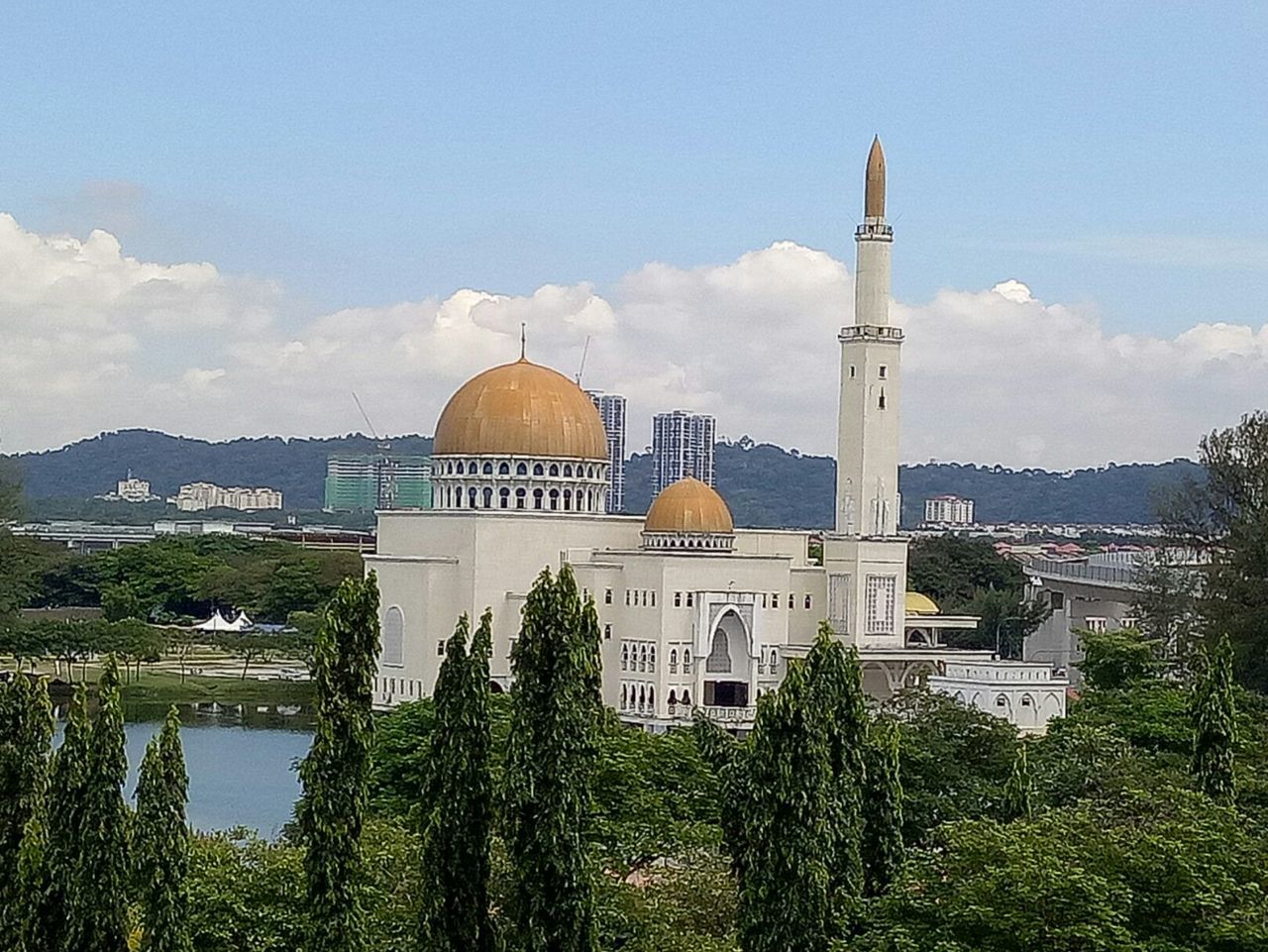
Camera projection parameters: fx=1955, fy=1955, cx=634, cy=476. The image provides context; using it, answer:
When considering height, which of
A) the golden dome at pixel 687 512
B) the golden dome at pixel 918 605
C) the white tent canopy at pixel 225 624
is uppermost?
the golden dome at pixel 687 512

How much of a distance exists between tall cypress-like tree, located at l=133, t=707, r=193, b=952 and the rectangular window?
3430 cm

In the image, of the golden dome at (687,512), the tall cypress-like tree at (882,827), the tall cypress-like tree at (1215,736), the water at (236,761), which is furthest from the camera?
the golden dome at (687,512)

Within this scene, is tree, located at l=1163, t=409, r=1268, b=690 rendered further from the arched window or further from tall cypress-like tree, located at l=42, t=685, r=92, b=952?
tall cypress-like tree, located at l=42, t=685, r=92, b=952

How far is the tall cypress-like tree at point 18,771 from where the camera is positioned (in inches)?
771

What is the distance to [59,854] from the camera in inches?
766

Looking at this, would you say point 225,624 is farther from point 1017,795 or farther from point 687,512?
point 1017,795

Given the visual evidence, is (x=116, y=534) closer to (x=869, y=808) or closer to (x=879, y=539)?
(x=879, y=539)

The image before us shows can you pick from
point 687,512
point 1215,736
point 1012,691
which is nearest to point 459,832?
point 1215,736

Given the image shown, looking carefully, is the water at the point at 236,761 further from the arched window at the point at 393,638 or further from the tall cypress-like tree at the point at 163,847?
the tall cypress-like tree at the point at 163,847

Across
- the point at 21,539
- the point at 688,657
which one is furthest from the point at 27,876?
the point at 21,539

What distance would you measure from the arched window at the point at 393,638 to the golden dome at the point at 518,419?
15.7 feet

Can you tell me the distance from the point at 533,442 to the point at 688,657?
729 cm

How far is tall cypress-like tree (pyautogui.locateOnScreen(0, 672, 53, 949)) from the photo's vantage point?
19.6 meters

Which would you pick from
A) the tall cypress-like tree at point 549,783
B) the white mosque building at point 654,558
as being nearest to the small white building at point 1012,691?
the white mosque building at point 654,558
